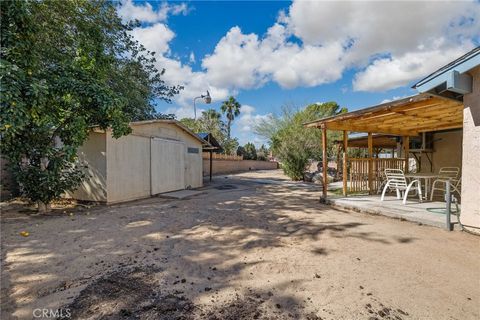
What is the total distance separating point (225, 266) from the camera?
2.96 m

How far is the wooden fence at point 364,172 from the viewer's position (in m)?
8.23

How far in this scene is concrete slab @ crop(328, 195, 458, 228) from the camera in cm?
459

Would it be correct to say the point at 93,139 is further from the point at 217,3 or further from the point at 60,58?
the point at 217,3

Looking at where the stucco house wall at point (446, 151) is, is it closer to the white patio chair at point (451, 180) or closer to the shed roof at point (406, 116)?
the shed roof at point (406, 116)

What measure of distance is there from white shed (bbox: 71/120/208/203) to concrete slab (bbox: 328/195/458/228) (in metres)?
6.22

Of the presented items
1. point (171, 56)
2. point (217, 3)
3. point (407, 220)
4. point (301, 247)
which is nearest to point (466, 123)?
point (407, 220)

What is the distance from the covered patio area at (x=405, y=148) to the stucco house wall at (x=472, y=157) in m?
0.30

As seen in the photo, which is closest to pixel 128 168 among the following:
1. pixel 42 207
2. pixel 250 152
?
pixel 42 207

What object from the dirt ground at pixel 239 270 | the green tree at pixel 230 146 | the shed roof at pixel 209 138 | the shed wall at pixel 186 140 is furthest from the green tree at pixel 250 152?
the dirt ground at pixel 239 270

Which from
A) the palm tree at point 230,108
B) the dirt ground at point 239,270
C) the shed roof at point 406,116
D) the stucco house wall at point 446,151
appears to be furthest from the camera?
the palm tree at point 230,108

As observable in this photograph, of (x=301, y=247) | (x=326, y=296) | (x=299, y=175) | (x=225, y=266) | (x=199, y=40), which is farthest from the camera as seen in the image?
(x=299, y=175)

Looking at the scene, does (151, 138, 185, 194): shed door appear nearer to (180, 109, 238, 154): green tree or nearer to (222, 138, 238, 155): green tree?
(180, 109, 238, 154): green tree

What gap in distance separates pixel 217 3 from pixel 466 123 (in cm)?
742

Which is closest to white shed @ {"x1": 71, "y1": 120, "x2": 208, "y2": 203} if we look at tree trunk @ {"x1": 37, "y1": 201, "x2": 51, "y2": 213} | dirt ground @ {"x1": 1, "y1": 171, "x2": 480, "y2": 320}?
tree trunk @ {"x1": 37, "y1": 201, "x2": 51, "y2": 213}
